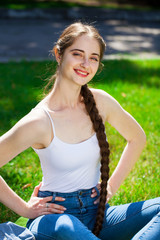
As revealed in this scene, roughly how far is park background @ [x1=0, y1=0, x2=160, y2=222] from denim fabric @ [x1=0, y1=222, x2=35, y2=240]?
2.04 feet

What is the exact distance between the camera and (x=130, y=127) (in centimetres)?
247

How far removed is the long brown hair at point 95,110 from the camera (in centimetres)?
219

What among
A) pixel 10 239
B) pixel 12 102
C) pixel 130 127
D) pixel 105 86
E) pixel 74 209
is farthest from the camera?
pixel 105 86

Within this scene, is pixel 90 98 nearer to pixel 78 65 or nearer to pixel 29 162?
pixel 78 65

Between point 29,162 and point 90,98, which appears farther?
point 29,162

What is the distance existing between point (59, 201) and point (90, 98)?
59 cm

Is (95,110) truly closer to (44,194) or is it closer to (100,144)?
(100,144)

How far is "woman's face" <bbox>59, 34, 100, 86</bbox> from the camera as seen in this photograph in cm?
217

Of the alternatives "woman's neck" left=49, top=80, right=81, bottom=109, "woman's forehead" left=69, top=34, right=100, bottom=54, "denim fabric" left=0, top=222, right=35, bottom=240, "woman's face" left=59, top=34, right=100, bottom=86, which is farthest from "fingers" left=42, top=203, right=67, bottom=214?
"woman's forehead" left=69, top=34, right=100, bottom=54

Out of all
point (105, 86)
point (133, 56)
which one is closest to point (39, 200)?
point (105, 86)

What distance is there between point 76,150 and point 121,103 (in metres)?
2.65

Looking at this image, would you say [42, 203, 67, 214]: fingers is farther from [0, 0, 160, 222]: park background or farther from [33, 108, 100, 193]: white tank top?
[0, 0, 160, 222]: park background

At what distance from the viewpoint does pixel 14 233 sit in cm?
209

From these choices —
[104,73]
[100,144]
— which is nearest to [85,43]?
[100,144]
